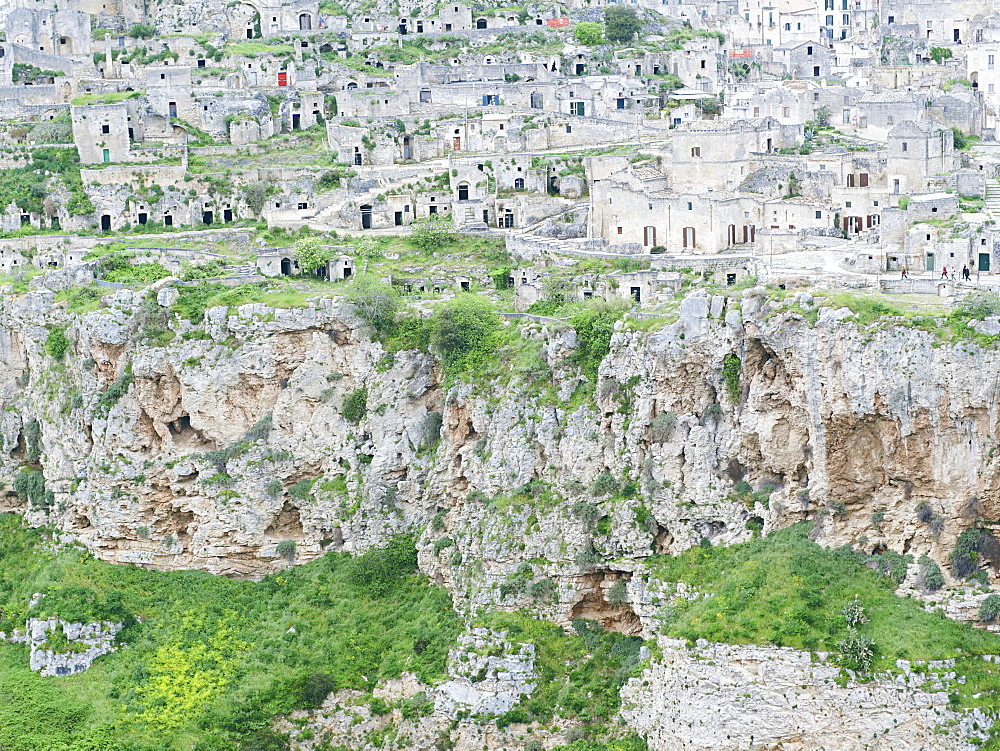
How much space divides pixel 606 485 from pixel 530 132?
62.2 ft

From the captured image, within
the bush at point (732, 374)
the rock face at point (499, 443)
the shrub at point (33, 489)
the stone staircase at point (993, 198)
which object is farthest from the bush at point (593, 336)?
the shrub at point (33, 489)

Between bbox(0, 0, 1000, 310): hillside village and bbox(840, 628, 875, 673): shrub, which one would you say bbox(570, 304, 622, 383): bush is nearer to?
bbox(0, 0, 1000, 310): hillside village

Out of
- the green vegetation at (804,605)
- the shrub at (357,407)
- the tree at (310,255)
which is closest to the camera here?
the green vegetation at (804,605)

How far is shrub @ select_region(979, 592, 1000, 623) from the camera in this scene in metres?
53.2

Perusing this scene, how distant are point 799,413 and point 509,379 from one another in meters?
8.46

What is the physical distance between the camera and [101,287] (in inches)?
2598

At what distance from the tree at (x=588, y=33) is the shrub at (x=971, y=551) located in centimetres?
3338

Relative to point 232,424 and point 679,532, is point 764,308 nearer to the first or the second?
point 679,532

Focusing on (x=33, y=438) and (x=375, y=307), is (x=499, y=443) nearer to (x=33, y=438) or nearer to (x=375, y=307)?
(x=375, y=307)

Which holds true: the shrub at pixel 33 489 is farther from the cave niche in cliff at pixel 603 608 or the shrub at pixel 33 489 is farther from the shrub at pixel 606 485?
the shrub at pixel 606 485

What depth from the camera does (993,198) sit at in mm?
65062

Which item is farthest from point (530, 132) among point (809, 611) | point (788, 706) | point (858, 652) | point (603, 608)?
point (858, 652)

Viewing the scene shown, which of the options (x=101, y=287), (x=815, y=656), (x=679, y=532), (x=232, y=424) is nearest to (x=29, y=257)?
(x=101, y=287)

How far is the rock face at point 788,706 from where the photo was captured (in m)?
52.4
